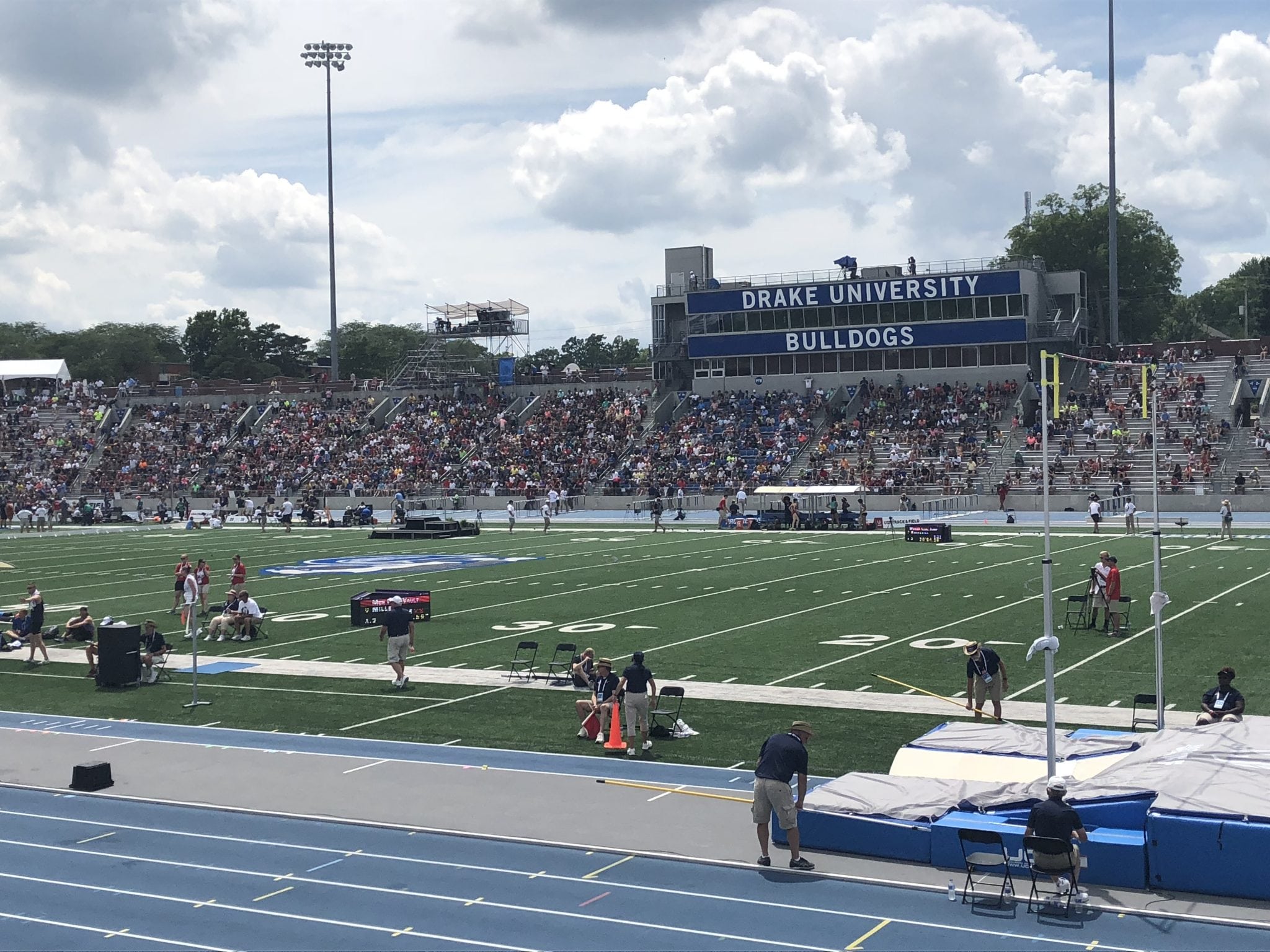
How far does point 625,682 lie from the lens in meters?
17.1

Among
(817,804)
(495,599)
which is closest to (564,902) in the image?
(817,804)

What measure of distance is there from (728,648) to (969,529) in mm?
28263

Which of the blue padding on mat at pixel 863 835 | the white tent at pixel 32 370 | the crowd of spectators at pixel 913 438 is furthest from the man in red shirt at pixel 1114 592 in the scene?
the white tent at pixel 32 370

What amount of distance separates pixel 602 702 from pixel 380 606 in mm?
11511

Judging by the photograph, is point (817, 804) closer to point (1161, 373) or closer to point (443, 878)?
point (443, 878)

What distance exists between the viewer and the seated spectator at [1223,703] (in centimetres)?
1557

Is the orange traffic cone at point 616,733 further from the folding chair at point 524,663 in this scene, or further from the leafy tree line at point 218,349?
the leafy tree line at point 218,349

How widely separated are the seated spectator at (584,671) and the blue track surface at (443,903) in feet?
23.1

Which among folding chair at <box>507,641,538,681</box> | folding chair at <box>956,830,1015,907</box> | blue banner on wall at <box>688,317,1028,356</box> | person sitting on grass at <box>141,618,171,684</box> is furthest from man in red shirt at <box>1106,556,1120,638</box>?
blue banner on wall at <box>688,317,1028,356</box>

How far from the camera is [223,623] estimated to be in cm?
2712

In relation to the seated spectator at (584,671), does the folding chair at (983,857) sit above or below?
below

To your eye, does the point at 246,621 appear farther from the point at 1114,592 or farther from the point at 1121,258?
the point at 1121,258

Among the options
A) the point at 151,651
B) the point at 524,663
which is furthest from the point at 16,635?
the point at 524,663

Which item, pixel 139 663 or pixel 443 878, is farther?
pixel 139 663
